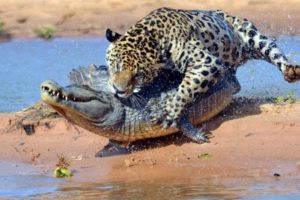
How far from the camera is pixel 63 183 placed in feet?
31.5

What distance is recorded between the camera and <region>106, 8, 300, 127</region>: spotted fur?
1010 centimetres

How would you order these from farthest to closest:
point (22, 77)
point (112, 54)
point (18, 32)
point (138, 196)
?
point (18, 32) → point (22, 77) → point (112, 54) → point (138, 196)

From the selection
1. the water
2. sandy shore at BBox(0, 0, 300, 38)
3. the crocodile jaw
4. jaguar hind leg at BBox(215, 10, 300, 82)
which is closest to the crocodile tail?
the crocodile jaw

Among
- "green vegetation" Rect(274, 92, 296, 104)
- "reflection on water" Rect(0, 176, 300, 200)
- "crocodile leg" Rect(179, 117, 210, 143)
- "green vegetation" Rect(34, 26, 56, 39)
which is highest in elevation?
"green vegetation" Rect(34, 26, 56, 39)

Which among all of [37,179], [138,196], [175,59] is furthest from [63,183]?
[175,59]

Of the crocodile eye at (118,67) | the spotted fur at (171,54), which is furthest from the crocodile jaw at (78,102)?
the crocodile eye at (118,67)

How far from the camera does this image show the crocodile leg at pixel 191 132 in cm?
1041

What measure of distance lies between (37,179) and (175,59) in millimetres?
1775

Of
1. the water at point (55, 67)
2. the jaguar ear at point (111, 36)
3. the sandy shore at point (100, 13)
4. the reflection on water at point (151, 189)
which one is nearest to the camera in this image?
the reflection on water at point (151, 189)

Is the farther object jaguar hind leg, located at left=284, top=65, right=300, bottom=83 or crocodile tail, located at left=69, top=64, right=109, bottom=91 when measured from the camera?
jaguar hind leg, located at left=284, top=65, right=300, bottom=83

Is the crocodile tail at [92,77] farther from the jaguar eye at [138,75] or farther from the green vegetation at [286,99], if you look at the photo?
the green vegetation at [286,99]

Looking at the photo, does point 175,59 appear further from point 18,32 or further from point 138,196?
point 18,32

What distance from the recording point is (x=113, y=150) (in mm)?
10703

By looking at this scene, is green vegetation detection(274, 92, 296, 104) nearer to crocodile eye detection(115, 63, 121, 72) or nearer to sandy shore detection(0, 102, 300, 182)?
sandy shore detection(0, 102, 300, 182)
